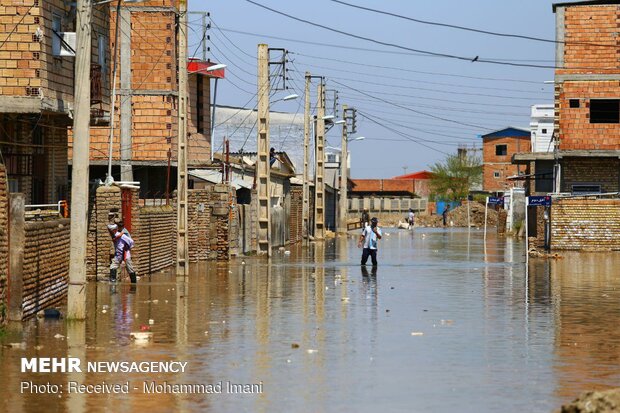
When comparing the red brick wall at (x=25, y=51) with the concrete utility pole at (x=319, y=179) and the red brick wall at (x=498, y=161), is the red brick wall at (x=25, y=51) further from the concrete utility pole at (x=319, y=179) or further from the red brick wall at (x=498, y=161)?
the red brick wall at (x=498, y=161)

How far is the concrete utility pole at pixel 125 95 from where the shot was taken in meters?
49.2

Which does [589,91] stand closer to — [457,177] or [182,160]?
[182,160]

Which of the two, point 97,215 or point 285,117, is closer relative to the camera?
point 97,215

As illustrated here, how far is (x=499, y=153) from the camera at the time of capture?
130m

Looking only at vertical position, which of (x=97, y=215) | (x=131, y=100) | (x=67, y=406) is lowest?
(x=67, y=406)

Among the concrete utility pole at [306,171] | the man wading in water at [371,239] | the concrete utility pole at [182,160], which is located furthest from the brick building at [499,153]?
the concrete utility pole at [182,160]

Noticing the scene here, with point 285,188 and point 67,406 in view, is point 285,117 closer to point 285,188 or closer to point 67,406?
point 285,188

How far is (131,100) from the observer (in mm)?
49812

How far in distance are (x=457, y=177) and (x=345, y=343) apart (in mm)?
125283

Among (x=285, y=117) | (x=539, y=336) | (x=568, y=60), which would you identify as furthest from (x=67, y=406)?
(x=285, y=117)

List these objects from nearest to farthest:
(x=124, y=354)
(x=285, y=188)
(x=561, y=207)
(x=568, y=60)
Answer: (x=124, y=354), (x=561, y=207), (x=568, y=60), (x=285, y=188)

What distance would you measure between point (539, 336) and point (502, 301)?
6.50m

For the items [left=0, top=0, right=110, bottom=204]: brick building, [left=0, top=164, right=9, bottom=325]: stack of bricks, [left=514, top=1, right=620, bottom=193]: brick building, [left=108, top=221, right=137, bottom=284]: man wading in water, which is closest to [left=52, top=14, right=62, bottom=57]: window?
[left=0, top=0, right=110, bottom=204]: brick building

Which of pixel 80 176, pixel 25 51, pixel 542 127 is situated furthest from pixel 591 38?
pixel 542 127
